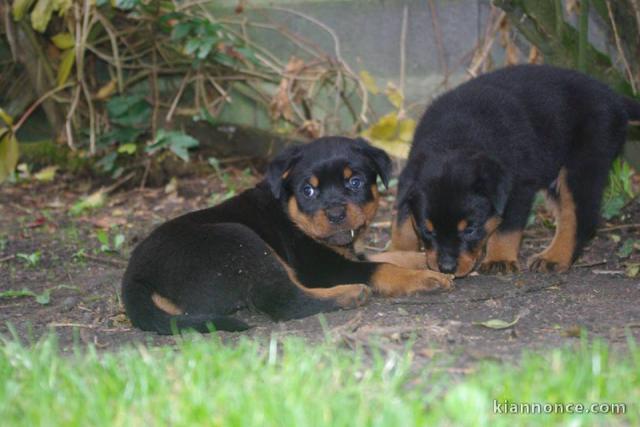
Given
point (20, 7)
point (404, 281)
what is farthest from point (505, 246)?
point (20, 7)

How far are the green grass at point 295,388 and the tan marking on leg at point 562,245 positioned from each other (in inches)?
78.0

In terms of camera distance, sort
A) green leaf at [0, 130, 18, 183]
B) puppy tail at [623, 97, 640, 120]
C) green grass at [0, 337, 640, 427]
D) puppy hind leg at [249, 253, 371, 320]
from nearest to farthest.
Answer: green grass at [0, 337, 640, 427]
puppy hind leg at [249, 253, 371, 320]
puppy tail at [623, 97, 640, 120]
green leaf at [0, 130, 18, 183]

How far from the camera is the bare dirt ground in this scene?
370cm

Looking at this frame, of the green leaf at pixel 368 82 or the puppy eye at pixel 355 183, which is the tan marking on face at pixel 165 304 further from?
the green leaf at pixel 368 82

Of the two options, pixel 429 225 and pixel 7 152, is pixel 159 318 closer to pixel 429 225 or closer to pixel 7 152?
pixel 429 225

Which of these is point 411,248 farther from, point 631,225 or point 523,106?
point 631,225

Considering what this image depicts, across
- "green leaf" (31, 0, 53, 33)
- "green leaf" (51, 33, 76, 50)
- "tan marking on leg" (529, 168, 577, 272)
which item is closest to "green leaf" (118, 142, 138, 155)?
"green leaf" (51, 33, 76, 50)

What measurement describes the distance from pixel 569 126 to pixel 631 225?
823 mm

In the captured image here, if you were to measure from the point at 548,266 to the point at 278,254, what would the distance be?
5.12 feet

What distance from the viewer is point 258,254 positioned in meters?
4.39

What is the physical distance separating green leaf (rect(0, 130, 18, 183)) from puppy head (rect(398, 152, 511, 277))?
3.38 meters

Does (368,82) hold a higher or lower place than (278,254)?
higher

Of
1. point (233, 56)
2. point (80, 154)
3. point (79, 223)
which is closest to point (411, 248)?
point (79, 223)

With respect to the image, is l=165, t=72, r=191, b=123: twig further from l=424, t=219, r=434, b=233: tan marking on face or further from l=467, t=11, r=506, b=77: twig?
l=424, t=219, r=434, b=233: tan marking on face
